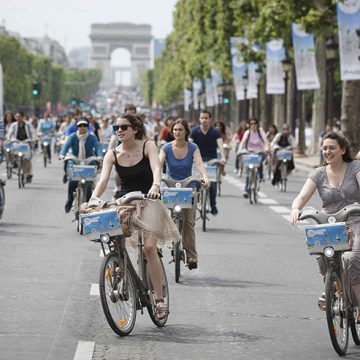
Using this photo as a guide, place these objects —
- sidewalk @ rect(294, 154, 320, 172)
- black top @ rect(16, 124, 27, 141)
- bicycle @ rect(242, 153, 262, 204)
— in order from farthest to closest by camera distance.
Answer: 1. sidewalk @ rect(294, 154, 320, 172)
2. black top @ rect(16, 124, 27, 141)
3. bicycle @ rect(242, 153, 262, 204)

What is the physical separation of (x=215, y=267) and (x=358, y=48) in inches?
764

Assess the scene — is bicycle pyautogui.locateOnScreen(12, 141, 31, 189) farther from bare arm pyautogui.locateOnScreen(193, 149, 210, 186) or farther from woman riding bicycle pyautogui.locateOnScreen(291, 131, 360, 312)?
woman riding bicycle pyautogui.locateOnScreen(291, 131, 360, 312)

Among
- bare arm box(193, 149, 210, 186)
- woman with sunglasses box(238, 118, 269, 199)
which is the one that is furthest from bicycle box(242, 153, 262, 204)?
bare arm box(193, 149, 210, 186)

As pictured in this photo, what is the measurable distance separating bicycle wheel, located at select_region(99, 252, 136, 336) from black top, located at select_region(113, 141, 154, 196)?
766 millimetres

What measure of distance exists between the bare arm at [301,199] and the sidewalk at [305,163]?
31.3m

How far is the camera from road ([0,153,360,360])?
360 inches

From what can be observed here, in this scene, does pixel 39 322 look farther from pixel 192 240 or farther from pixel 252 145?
pixel 252 145

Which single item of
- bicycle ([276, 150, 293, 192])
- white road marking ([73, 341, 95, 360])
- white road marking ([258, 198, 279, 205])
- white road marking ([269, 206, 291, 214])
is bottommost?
white road marking ([258, 198, 279, 205])

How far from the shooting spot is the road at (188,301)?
9156mm

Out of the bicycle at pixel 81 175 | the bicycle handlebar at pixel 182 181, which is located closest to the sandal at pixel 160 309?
the bicycle handlebar at pixel 182 181

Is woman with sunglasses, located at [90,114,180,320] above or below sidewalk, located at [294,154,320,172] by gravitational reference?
above

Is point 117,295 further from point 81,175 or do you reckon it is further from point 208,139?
point 208,139

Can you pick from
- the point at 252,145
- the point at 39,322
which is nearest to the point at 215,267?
the point at 39,322

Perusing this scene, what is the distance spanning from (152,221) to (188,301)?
1965 millimetres
